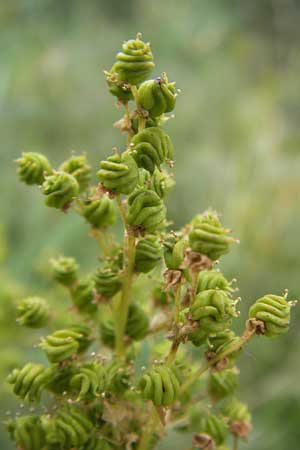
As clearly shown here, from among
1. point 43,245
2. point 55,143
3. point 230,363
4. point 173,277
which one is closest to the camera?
point 173,277

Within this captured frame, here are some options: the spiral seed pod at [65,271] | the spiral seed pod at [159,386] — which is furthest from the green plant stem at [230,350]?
the spiral seed pod at [65,271]

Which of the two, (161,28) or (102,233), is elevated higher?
(161,28)

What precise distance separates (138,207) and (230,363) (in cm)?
52

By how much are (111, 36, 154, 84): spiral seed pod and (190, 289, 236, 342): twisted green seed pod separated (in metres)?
0.56

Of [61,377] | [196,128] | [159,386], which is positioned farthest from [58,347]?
[196,128]

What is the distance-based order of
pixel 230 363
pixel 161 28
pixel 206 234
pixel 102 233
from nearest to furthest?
1. pixel 206 234
2. pixel 230 363
3. pixel 102 233
4. pixel 161 28

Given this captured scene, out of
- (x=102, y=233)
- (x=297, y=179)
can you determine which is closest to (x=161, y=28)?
(x=297, y=179)

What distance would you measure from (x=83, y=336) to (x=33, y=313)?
274 mm

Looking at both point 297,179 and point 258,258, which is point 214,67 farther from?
point 258,258

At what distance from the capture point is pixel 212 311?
5.23 ft

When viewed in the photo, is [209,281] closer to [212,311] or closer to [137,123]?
[212,311]

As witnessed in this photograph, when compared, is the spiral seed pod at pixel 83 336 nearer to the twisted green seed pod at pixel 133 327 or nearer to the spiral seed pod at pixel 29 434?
the twisted green seed pod at pixel 133 327

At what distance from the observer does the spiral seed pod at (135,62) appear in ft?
5.60

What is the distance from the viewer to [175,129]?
7.84 metres
